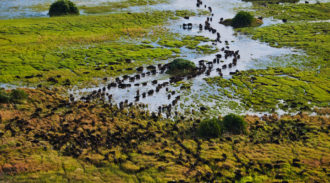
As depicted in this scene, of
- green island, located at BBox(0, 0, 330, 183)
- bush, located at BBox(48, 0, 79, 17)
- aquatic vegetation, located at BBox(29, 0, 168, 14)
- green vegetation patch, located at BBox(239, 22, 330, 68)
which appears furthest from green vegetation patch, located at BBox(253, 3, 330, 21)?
bush, located at BBox(48, 0, 79, 17)

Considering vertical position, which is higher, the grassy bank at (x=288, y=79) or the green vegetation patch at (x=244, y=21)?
the green vegetation patch at (x=244, y=21)

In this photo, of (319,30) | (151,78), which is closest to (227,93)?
(151,78)

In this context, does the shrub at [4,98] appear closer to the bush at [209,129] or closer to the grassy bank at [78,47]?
the grassy bank at [78,47]

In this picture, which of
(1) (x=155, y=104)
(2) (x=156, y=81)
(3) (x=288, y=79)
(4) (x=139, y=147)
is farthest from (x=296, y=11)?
(4) (x=139, y=147)

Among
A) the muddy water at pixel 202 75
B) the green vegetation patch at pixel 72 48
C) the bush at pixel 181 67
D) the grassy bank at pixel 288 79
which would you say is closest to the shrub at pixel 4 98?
the green vegetation patch at pixel 72 48

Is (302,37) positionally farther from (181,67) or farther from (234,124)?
(234,124)

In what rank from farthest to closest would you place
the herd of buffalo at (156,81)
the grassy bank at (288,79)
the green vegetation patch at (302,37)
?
the green vegetation patch at (302,37) → the grassy bank at (288,79) → the herd of buffalo at (156,81)

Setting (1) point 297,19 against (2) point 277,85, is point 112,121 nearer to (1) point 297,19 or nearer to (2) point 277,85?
(2) point 277,85

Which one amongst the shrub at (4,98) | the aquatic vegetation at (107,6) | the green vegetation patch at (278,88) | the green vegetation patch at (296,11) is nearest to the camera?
the shrub at (4,98)
